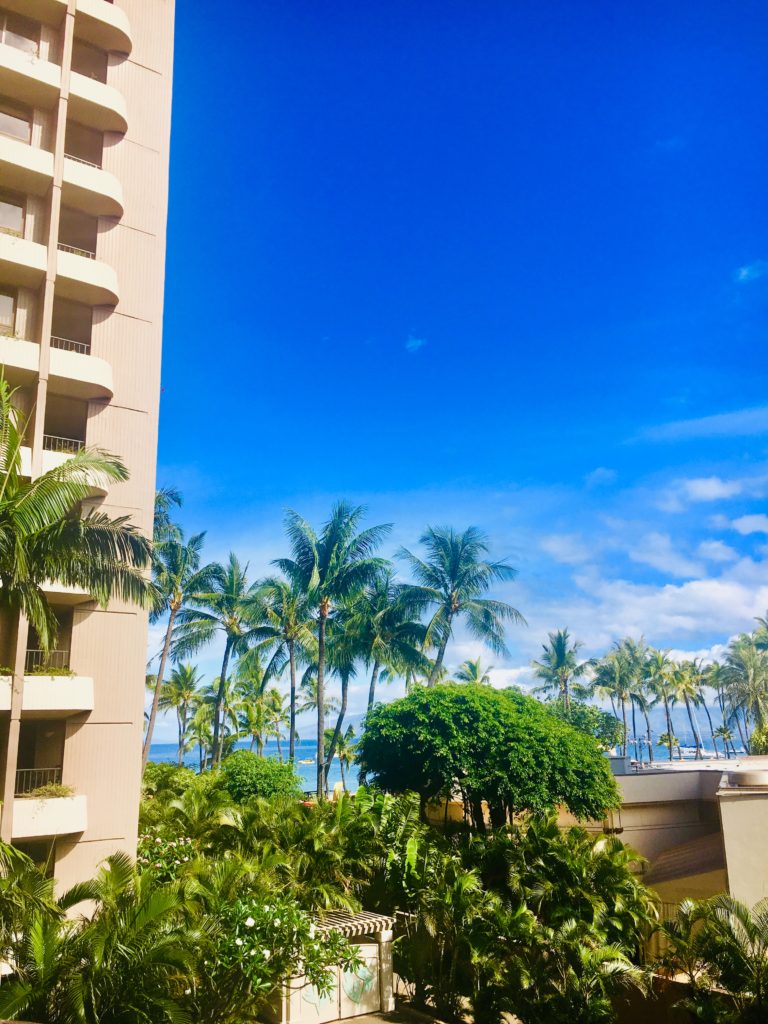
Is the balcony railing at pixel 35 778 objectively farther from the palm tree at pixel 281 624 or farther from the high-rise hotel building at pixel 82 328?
the palm tree at pixel 281 624

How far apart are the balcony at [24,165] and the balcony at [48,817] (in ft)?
47.6

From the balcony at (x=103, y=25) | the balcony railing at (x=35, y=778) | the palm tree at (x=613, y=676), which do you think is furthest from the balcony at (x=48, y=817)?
the palm tree at (x=613, y=676)

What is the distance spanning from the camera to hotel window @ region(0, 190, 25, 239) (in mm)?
20031

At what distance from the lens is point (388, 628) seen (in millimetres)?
39500

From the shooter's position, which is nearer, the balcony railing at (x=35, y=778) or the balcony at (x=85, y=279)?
the balcony railing at (x=35, y=778)

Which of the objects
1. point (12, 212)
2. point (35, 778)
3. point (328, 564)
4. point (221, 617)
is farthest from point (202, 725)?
point (12, 212)

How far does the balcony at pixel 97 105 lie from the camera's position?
20.5 m

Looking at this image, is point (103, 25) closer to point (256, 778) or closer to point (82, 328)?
point (82, 328)

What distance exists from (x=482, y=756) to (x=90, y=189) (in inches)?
770

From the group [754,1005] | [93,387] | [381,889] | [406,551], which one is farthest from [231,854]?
[406,551]

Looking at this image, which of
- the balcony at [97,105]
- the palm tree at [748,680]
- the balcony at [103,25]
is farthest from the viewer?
the palm tree at [748,680]

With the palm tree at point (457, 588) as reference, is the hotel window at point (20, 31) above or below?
above

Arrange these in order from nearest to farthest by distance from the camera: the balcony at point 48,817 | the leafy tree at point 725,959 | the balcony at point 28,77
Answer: the leafy tree at point 725,959 < the balcony at point 48,817 < the balcony at point 28,77

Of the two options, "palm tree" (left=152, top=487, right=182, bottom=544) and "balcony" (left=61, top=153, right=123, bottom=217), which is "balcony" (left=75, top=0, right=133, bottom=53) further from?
"palm tree" (left=152, top=487, right=182, bottom=544)
